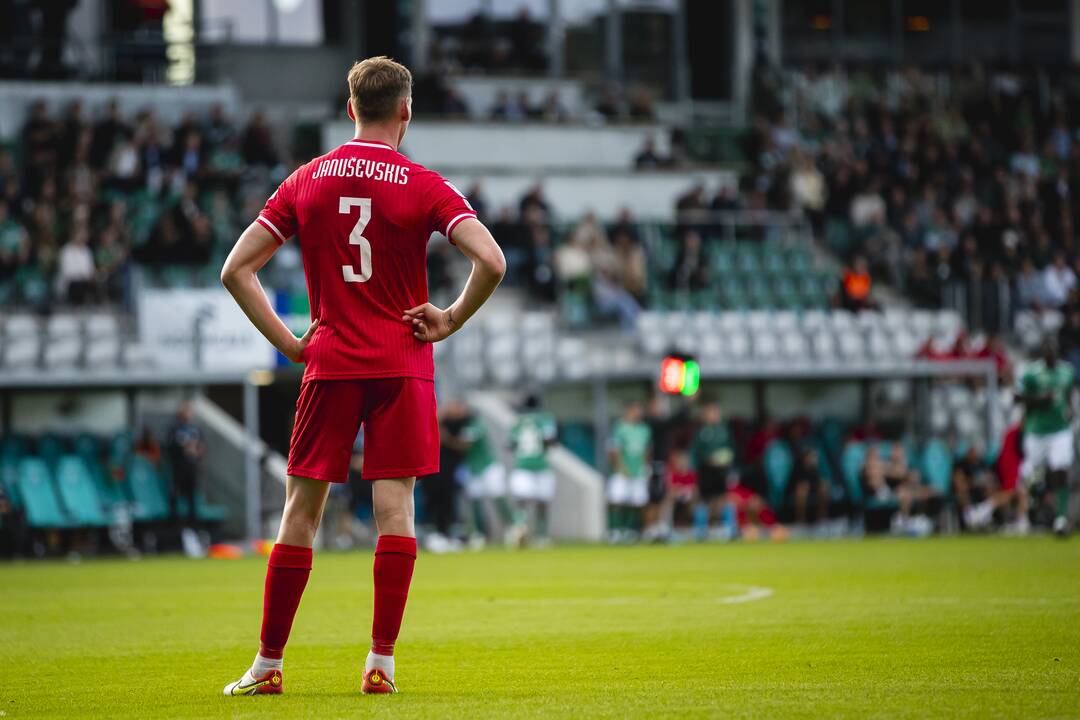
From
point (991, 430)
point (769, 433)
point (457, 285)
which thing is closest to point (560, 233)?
point (457, 285)

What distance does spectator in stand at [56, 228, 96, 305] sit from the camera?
24.7 m

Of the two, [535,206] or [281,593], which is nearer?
[281,593]

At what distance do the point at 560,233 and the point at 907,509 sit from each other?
7.62 metres

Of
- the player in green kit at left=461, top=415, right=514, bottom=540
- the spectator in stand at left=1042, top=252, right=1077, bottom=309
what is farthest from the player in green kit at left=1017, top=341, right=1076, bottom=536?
the spectator in stand at left=1042, top=252, right=1077, bottom=309

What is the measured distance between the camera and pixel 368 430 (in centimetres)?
645

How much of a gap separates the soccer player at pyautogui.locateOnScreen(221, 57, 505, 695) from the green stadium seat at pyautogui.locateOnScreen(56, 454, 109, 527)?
17.1 meters

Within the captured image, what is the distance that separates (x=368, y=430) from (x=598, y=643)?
2.58m

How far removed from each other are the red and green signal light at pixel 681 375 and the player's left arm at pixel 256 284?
1772 cm

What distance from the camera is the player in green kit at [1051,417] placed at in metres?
20.6

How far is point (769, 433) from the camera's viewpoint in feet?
87.4

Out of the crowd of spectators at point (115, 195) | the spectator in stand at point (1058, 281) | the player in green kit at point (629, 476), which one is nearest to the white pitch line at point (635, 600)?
the player in green kit at point (629, 476)

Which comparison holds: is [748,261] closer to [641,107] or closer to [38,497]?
[641,107]

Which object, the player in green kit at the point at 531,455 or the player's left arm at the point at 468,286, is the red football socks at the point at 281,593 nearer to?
the player's left arm at the point at 468,286

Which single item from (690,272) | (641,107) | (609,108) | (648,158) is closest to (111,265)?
(690,272)
